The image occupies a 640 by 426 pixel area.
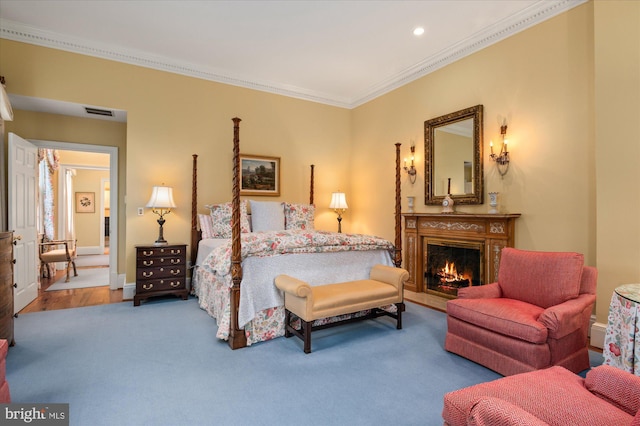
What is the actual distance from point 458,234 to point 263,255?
2617 mm

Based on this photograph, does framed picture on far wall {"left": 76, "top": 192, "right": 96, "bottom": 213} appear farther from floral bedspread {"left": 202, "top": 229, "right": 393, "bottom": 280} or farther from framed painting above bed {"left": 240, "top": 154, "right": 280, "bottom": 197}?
floral bedspread {"left": 202, "top": 229, "right": 393, "bottom": 280}

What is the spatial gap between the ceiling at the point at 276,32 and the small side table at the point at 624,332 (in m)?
2.93

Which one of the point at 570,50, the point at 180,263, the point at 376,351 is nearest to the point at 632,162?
the point at 570,50

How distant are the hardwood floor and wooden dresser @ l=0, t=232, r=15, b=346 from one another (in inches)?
57.3

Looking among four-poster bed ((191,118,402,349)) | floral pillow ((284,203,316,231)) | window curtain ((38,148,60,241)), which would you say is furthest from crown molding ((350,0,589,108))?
window curtain ((38,148,60,241))

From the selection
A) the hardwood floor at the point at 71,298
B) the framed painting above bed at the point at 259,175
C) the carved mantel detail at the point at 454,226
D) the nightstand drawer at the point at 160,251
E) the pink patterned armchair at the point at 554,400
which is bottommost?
the hardwood floor at the point at 71,298

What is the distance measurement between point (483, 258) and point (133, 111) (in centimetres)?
507

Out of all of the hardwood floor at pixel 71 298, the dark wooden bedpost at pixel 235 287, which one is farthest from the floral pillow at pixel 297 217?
the hardwood floor at pixel 71 298

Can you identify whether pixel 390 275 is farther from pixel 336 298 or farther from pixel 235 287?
pixel 235 287

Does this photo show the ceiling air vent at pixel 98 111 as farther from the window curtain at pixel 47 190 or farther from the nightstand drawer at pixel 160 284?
the window curtain at pixel 47 190

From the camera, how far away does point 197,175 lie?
16.4 feet

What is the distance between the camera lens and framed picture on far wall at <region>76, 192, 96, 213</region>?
928 centimetres

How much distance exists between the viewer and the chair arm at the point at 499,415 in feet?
3.23

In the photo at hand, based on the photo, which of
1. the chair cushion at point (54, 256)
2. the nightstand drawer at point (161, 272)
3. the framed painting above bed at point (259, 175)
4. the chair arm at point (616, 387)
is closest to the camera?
the chair arm at point (616, 387)
